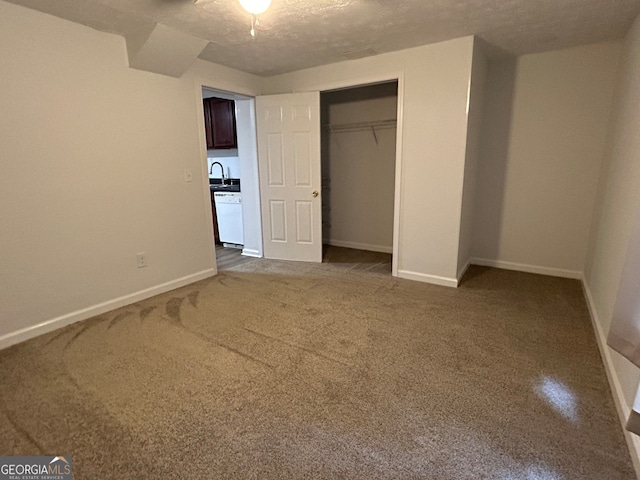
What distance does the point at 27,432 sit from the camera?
1.54 m

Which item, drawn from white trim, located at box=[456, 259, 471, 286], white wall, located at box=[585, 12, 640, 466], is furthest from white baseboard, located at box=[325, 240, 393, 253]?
white wall, located at box=[585, 12, 640, 466]

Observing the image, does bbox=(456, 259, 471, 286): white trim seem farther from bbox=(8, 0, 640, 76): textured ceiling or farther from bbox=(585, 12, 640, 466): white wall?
bbox=(8, 0, 640, 76): textured ceiling

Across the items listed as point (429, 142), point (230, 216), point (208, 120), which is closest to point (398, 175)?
point (429, 142)

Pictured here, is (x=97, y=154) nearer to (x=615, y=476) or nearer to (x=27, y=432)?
(x=27, y=432)

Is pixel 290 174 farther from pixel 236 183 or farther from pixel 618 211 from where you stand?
pixel 618 211

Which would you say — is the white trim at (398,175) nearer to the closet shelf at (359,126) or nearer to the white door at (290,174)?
the closet shelf at (359,126)

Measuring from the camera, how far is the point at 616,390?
5.69 ft

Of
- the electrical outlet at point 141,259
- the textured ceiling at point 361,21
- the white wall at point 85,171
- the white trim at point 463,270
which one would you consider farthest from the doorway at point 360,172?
the electrical outlet at point 141,259

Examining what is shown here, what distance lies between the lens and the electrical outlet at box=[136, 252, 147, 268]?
10.0 feet

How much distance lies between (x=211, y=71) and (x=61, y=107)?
1524 millimetres

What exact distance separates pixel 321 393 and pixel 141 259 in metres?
2.22

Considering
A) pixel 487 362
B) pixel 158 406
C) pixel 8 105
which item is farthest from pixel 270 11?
pixel 487 362

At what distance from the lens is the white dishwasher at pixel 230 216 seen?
4.88m

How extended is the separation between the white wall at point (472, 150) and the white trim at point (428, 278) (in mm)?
111
